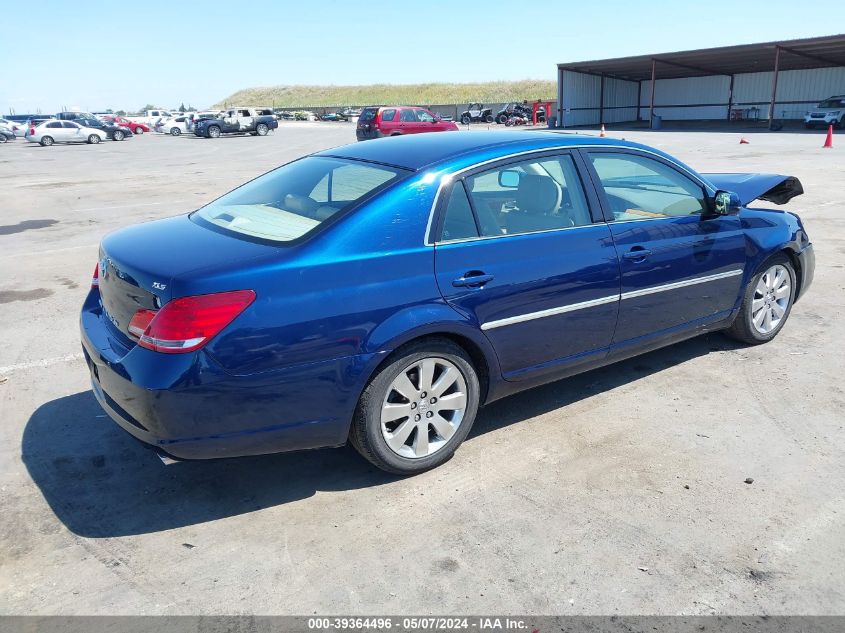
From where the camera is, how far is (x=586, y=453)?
3.83 meters

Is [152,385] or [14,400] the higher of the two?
[152,385]

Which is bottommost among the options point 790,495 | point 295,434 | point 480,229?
point 790,495

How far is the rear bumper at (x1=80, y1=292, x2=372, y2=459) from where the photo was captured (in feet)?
9.73

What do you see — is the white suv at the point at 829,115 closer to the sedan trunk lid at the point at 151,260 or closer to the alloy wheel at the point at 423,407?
the alloy wheel at the point at 423,407

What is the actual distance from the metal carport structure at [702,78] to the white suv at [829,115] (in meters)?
2.04

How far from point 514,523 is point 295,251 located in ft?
5.25

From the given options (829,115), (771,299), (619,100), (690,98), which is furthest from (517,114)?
(771,299)

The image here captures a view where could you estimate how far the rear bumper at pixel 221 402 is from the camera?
296 cm

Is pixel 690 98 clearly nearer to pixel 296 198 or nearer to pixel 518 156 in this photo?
pixel 518 156

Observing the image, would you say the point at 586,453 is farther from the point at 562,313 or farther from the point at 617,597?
the point at 617,597

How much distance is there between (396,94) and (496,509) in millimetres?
105020

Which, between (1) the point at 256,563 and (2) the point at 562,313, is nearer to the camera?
(1) the point at 256,563

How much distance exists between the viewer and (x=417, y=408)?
3.54 meters

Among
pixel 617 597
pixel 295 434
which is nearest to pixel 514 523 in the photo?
pixel 617 597
